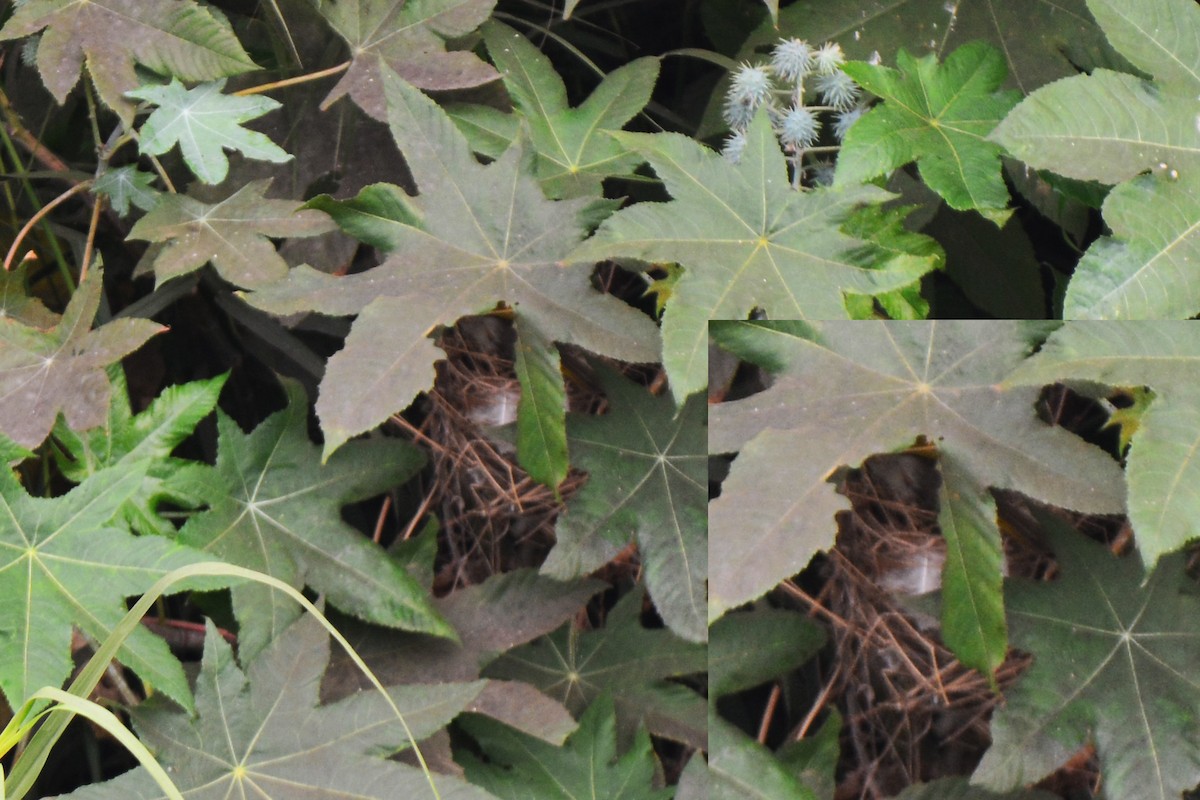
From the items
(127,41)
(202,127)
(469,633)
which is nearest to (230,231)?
(202,127)

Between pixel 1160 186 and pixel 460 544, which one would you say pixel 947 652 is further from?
pixel 460 544

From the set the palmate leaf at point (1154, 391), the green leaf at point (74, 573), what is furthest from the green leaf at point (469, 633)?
the palmate leaf at point (1154, 391)

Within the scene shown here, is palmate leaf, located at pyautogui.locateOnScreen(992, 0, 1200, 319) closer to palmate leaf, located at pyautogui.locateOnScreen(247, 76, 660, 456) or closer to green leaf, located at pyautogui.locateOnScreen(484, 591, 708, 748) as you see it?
palmate leaf, located at pyautogui.locateOnScreen(247, 76, 660, 456)

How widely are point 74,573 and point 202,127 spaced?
1.28 feet

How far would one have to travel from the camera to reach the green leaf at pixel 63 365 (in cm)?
86

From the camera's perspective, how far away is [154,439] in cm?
93

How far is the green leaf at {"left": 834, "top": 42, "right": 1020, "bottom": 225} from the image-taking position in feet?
2.79

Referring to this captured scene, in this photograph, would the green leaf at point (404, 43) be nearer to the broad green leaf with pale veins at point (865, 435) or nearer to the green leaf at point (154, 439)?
the green leaf at point (154, 439)

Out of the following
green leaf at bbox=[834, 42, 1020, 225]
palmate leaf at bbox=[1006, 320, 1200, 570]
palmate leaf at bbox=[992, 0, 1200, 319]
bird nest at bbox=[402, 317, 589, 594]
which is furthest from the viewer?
bird nest at bbox=[402, 317, 589, 594]

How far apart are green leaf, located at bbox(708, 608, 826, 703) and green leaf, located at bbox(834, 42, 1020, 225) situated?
14.3 inches

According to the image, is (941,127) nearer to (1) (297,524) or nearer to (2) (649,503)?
(2) (649,503)

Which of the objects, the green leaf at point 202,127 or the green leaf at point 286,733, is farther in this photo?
the green leaf at point 202,127

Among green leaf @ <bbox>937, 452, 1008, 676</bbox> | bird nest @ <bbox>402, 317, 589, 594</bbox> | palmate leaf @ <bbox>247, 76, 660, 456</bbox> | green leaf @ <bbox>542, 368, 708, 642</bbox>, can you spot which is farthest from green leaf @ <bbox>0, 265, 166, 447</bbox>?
green leaf @ <bbox>937, 452, 1008, 676</bbox>

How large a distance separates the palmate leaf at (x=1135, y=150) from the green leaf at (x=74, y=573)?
0.71 meters
